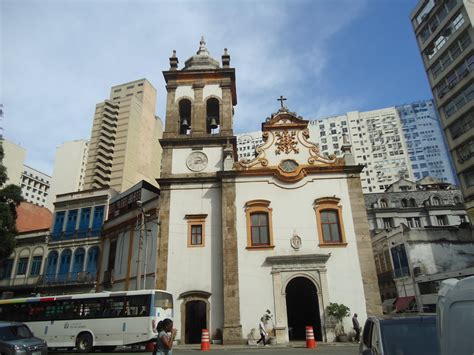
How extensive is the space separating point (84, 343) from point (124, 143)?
7560 cm

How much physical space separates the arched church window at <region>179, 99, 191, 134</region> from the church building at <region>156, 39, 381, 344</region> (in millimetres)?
1530

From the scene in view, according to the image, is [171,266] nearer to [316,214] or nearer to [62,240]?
[316,214]

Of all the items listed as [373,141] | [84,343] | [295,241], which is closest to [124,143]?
[373,141]

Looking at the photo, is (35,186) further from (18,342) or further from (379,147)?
(18,342)

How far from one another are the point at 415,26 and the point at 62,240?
4455 cm

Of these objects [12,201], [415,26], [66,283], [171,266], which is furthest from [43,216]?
[415,26]

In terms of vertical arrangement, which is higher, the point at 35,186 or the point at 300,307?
the point at 35,186

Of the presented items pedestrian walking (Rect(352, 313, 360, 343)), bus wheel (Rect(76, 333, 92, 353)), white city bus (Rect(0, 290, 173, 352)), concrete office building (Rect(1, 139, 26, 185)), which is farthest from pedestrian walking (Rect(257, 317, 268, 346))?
concrete office building (Rect(1, 139, 26, 185))

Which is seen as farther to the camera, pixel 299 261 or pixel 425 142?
pixel 425 142

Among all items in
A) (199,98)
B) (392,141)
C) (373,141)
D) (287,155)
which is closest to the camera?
(287,155)

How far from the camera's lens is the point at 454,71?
37.3m

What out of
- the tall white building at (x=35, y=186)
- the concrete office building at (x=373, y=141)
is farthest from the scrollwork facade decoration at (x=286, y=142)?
the tall white building at (x=35, y=186)

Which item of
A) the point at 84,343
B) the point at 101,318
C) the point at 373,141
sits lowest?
the point at 84,343

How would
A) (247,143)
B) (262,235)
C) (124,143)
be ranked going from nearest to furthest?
(262,235)
(124,143)
(247,143)
